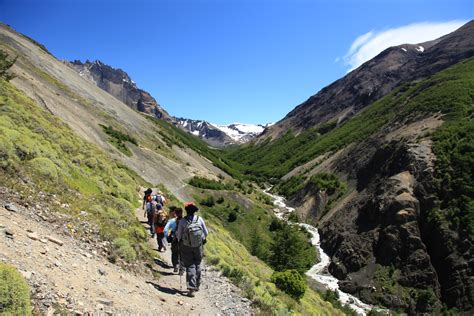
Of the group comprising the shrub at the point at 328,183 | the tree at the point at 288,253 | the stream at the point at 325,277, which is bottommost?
the stream at the point at 325,277

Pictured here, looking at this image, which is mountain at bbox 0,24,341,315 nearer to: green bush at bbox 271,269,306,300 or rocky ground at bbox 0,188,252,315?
rocky ground at bbox 0,188,252,315

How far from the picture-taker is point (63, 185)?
50.8ft

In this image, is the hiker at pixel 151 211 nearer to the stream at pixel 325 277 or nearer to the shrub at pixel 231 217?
the stream at pixel 325 277

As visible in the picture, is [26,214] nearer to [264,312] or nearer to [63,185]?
[63,185]

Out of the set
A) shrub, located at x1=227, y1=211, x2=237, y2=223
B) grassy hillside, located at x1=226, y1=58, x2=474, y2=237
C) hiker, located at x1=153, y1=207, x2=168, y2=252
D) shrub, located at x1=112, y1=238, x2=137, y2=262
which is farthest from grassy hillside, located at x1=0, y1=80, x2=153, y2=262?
grassy hillside, located at x1=226, y1=58, x2=474, y2=237

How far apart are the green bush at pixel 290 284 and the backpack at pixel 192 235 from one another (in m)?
11.0

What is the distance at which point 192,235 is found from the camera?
457 inches

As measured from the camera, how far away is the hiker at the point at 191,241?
11.6 meters

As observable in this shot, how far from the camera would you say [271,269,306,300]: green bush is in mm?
20828

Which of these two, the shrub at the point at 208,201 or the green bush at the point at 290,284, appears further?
the shrub at the point at 208,201

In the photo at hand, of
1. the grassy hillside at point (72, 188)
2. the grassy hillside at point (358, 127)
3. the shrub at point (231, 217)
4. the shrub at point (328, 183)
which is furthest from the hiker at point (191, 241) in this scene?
→ the grassy hillside at point (358, 127)

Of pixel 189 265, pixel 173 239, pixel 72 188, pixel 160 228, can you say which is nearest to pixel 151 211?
pixel 160 228

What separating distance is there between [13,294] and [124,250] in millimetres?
6575

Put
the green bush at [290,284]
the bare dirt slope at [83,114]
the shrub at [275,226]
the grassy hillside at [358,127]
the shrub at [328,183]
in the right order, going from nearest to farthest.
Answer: the green bush at [290,284] < the bare dirt slope at [83,114] < the shrub at [275,226] < the shrub at [328,183] < the grassy hillside at [358,127]
